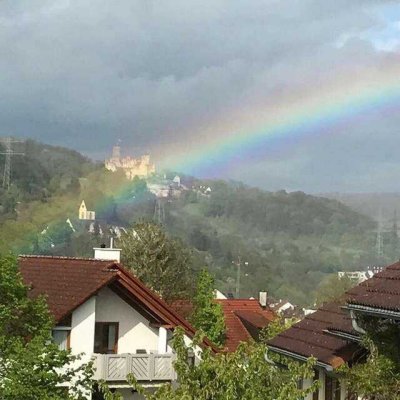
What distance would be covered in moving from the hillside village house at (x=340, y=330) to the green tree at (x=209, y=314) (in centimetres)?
2111

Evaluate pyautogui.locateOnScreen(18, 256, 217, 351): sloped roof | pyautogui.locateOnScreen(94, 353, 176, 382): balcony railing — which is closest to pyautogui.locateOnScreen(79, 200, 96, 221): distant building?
pyautogui.locateOnScreen(18, 256, 217, 351): sloped roof

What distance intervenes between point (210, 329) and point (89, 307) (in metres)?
13.6

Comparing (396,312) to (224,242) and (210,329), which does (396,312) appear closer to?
Result: (210,329)

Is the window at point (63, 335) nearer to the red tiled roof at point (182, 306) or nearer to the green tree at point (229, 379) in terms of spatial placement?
the green tree at point (229, 379)

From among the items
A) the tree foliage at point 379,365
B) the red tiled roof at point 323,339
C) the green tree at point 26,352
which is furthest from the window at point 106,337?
the tree foliage at point 379,365

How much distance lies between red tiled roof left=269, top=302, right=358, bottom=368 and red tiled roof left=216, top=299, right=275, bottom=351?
23.8 meters

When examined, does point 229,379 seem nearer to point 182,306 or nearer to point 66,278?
point 66,278

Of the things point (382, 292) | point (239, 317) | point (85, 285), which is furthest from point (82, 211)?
point (382, 292)

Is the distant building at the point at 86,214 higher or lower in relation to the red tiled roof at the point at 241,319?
higher

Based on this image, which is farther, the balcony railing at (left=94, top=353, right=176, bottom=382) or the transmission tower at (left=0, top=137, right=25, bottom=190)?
the transmission tower at (left=0, top=137, right=25, bottom=190)

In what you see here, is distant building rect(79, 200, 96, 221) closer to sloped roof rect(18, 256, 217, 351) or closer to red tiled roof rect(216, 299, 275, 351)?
red tiled roof rect(216, 299, 275, 351)

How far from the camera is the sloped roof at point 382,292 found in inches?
461

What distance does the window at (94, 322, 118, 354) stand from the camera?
29.3 meters

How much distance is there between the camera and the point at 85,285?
92.6ft
